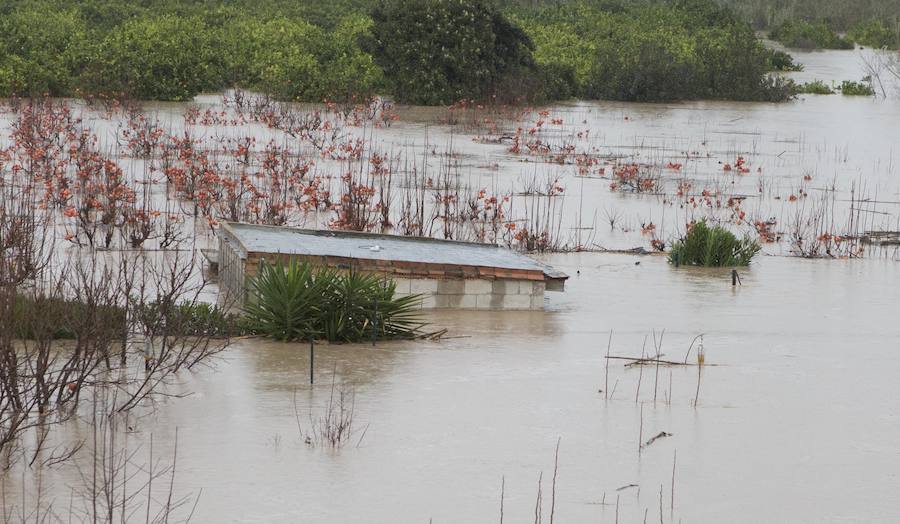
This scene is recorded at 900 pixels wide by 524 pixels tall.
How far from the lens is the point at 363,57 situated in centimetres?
4166

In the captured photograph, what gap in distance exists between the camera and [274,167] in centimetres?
2139

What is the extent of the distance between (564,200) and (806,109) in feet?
68.2

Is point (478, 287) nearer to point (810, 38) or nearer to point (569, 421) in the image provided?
point (569, 421)

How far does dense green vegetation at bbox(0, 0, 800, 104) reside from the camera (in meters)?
35.8

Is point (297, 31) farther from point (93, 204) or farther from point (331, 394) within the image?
point (331, 394)

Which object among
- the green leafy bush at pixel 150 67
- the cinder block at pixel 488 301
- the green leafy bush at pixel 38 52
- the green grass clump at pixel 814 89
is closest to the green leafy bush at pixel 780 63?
the green grass clump at pixel 814 89

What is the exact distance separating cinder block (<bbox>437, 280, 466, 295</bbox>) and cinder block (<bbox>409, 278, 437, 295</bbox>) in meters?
0.09

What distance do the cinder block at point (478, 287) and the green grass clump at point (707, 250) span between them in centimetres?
421

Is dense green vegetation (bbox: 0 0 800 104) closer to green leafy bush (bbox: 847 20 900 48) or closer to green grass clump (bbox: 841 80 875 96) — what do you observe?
green grass clump (bbox: 841 80 875 96)

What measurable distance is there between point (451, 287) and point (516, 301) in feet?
2.29

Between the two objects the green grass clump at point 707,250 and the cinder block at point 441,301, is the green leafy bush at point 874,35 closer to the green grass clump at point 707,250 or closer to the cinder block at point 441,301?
the green grass clump at point 707,250

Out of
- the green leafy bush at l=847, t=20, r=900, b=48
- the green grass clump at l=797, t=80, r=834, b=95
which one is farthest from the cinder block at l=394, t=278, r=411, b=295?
the green leafy bush at l=847, t=20, r=900, b=48

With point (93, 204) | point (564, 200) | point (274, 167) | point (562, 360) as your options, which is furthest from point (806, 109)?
point (562, 360)

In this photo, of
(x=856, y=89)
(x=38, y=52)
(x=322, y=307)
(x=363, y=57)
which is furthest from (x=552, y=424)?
(x=856, y=89)
